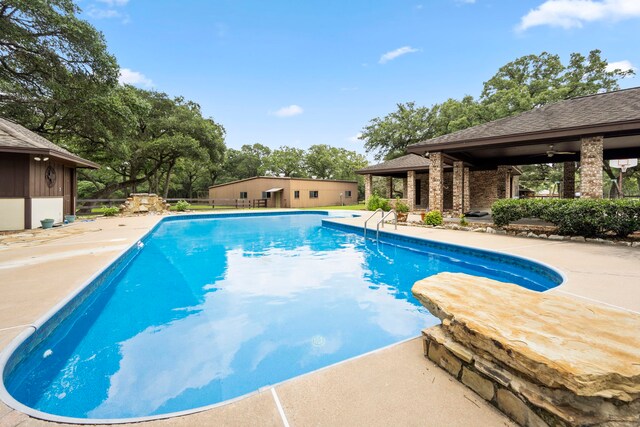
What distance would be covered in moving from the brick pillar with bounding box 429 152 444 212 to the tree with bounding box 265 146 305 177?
83.7ft

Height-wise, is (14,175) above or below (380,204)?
above

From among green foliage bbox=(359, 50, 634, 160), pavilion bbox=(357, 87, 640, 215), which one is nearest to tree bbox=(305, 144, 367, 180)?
green foliage bbox=(359, 50, 634, 160)

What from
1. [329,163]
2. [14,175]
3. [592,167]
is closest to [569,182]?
[592,167]

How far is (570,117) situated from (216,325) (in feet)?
36.7

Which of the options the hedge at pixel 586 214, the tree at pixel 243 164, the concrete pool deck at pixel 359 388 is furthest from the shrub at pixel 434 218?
the tree at pixel 243 164

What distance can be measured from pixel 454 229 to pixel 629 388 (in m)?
9.17

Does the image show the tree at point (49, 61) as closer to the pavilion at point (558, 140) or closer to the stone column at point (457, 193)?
the pavilion at point (558, 140)

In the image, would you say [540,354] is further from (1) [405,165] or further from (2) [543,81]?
(2) [543,81]

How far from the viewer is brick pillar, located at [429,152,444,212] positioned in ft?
36.8

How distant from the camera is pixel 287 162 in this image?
116 ft

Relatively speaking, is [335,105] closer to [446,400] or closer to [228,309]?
[228,309]

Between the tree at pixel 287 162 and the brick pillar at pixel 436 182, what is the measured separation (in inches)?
1004

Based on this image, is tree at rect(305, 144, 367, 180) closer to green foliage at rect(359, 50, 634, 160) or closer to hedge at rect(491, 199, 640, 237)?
green foliage at rect(359, 50, 634, 160)

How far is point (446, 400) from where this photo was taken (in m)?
1.72
